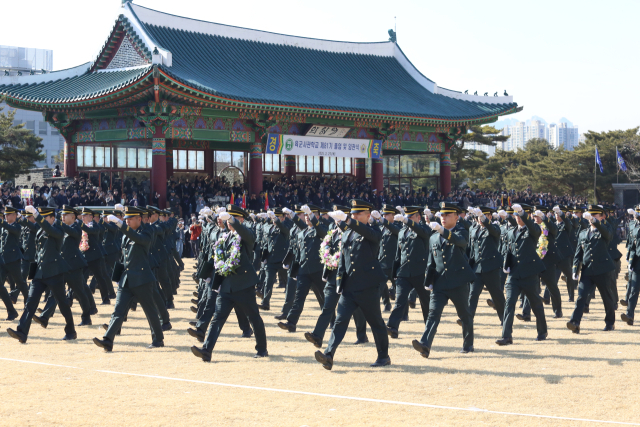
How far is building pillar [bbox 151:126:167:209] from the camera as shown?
26.1 meters

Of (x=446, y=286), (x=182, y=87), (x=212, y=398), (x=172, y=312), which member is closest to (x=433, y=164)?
(x=182, y=87)

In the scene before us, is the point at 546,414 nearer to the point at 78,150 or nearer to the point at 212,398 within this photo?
the point at 212,398

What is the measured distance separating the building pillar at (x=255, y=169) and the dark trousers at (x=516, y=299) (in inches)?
775

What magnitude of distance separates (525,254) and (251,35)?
84.3ft

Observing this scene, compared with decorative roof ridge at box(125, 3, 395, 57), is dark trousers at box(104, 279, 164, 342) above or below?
below

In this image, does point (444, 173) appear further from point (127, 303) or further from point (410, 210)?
point (127, 303)

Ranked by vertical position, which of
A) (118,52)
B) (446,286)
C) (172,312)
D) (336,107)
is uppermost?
(118,52)

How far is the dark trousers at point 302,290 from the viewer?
10.9 meters

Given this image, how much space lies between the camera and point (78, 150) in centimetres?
2955

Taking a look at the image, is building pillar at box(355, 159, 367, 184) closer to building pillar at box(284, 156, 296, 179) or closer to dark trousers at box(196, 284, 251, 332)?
building pillar at box(284, 156, 296, 179)

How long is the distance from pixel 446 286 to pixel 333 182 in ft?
84.9

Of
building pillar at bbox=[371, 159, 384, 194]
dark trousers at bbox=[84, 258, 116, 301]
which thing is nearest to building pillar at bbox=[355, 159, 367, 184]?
building pillar at bbox=[371, 159, 384, 194]

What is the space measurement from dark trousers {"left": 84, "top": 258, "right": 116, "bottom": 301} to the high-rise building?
1695 inches

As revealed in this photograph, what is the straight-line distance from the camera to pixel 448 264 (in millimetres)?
8914
